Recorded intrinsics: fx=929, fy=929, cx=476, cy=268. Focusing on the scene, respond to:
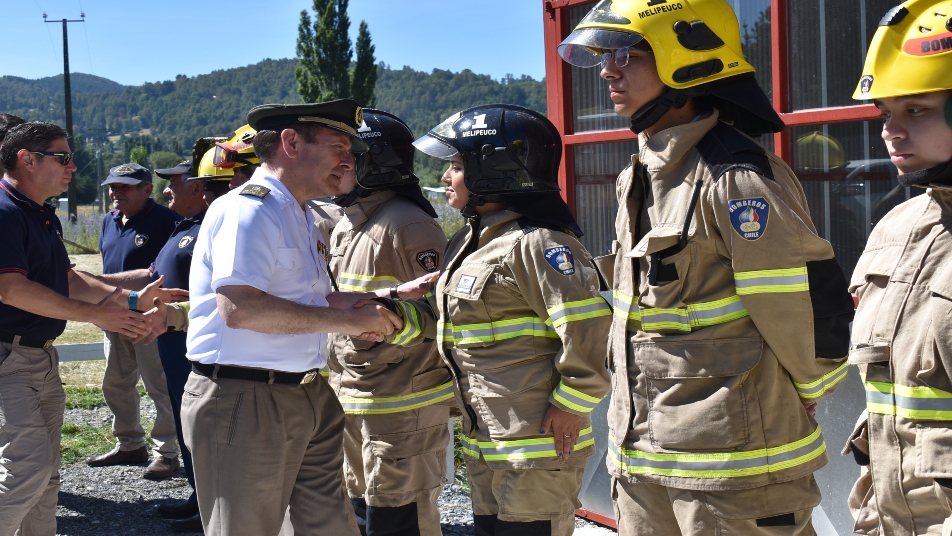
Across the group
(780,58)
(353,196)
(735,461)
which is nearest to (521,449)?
(735,461)

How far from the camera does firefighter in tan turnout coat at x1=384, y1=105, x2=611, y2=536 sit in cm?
352

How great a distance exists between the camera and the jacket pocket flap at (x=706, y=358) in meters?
2.80

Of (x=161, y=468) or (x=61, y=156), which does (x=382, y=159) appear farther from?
(x=161, y=468)

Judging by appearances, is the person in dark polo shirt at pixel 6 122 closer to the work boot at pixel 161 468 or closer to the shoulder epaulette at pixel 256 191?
the shoulder epaulette at pixel 256 191

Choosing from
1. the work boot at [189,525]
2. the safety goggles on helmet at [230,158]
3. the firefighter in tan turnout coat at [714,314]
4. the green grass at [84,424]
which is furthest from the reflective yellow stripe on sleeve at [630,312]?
the green grass at [84,424]

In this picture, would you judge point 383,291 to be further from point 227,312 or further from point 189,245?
point 189,245

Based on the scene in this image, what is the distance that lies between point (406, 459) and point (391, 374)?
41 centimetres

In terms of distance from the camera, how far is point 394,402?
4.46 metres

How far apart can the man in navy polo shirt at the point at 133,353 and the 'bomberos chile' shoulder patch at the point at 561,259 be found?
15.3 ft

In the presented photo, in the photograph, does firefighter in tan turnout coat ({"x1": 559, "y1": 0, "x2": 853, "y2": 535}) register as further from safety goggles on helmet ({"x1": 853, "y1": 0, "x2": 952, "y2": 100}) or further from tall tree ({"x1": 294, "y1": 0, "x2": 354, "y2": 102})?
tall tree ({"x1": 294, "y1": 0, "x2": 354, "y2": 102})

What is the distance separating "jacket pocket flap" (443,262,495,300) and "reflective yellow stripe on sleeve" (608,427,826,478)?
1.00 m

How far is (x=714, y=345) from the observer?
2.83m

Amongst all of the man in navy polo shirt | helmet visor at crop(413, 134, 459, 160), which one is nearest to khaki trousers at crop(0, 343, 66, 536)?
the man in navy polo shirt

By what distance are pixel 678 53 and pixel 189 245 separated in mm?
3950
